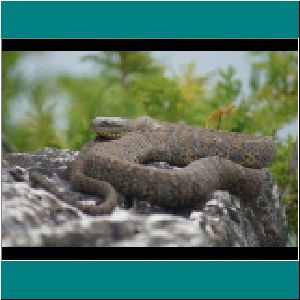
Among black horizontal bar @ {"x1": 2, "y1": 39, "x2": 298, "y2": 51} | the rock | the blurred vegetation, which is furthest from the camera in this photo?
the blurred vegetation

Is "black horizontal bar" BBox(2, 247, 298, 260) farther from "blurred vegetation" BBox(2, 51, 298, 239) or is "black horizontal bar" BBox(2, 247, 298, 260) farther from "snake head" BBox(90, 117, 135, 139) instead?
"snake head" BBox(90, 117, 135, 139)

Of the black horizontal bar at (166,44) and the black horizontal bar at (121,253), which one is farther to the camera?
the black horizontal bar at (166,44)

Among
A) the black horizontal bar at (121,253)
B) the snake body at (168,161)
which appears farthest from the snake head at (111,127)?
the black horizontal bar at (121,253)

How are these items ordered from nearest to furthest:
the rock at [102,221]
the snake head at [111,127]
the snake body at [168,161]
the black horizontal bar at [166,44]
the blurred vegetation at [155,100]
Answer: the rock at [102,221], the snake body at [168,161], the black horizontal bar at [166,44], the snake head at [111,127], the blurred vegetation at [155,100]

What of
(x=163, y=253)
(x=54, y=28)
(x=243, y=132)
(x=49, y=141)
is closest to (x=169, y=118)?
(x=243, y=132)

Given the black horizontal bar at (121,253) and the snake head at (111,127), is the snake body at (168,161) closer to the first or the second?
the snake head at (111,127)

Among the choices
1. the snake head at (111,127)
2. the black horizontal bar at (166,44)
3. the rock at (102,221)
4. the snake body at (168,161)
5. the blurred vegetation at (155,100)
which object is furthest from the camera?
the blurred vegetation at (155,100)

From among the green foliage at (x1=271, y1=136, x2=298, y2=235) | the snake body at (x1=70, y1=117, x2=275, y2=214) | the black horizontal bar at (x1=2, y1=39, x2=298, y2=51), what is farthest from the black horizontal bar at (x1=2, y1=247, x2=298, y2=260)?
the black horizontal bar at (x1=2, y1=39, x2=298, y2=51)
